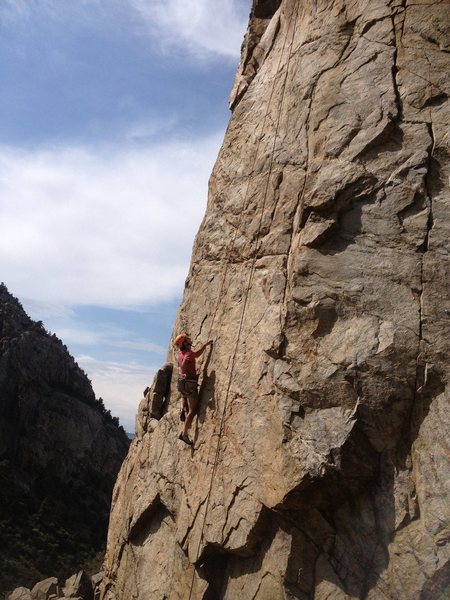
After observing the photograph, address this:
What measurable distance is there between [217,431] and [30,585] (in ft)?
69.7

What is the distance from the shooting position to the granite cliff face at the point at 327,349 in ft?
29.5

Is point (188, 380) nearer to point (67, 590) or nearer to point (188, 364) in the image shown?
point (188, 364)

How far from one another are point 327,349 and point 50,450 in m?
39.7

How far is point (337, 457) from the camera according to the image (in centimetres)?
912

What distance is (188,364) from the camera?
12039mm

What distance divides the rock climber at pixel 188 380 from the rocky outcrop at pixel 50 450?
2457 centimetres

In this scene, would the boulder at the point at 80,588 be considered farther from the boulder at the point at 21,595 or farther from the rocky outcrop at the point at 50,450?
the rocky outcrop at the point at 50,450

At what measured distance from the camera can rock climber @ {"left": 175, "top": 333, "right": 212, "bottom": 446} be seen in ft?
39.4

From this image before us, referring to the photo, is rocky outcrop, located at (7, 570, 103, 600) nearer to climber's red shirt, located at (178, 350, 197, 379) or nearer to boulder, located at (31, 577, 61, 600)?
boulder, located at (31, 577, 61, 600)

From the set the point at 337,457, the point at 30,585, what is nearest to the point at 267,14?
the point at 337,457

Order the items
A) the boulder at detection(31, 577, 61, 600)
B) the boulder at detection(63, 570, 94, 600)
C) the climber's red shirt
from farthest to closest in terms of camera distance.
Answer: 1. the boulder at detection(31, 577, 61, 600)
2. the boulder at detection(63, 570, 94, 600)
3. the climber's red shirt

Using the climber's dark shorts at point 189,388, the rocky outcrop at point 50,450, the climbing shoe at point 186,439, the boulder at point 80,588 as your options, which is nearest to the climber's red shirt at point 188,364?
the climber's dark shorts at point 189,388

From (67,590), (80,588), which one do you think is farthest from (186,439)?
(67,590)

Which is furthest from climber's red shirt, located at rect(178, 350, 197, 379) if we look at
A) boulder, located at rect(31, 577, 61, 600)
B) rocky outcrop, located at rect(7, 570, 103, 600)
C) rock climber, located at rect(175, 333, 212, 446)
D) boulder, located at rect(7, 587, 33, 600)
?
boulder, located at rect(7, 587, 33, 600)
